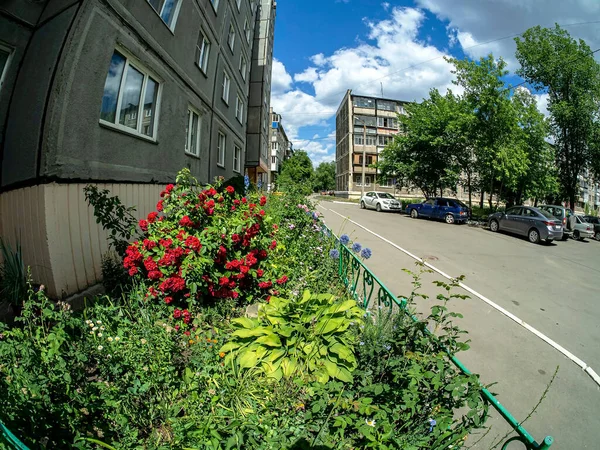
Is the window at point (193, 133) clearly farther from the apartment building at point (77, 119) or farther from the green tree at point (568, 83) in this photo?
the green tree at point (568, 83)

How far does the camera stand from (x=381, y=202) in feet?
90.3

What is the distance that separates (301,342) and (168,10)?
8.99m

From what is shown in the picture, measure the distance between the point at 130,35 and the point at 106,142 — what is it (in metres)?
2.29

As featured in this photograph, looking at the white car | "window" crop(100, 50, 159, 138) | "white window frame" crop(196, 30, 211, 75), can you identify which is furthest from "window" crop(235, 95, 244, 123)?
the white car

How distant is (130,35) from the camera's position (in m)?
5.47

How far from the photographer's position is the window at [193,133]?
375 inches

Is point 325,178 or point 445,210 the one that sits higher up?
point 325,178

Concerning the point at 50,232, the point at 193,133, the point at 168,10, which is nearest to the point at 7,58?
the point at 50,232

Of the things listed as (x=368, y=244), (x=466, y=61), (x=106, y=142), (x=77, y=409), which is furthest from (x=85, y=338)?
(x=466, y=61)

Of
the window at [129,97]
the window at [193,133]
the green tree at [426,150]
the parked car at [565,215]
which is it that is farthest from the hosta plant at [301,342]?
the green tree at [426,150]

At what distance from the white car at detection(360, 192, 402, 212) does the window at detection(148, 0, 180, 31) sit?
23.0 metres

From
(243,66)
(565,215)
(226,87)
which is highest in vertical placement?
(243,66)

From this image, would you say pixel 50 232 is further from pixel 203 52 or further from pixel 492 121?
pixel 492 121

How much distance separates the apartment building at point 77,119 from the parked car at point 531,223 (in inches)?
641
